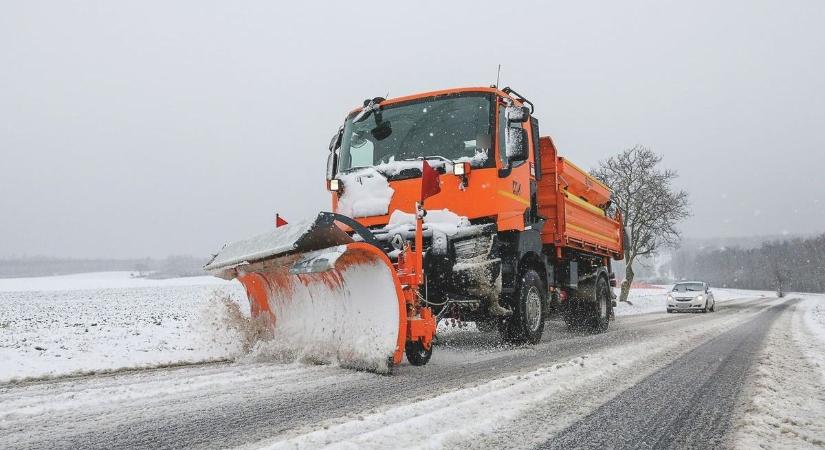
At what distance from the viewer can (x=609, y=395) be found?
358 cm

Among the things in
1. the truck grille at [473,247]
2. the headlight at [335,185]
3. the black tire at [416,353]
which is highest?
the headlight at [335,185]

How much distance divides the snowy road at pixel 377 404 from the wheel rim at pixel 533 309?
993 mm

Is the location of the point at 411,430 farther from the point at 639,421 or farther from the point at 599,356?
the point at 599,356

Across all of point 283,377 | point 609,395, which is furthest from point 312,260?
point 609,395

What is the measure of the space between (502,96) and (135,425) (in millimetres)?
4787

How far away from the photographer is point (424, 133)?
601 cm

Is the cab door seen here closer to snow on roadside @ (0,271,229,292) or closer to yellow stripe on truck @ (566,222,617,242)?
yellow stripe on truck @ (566,222,617,242)

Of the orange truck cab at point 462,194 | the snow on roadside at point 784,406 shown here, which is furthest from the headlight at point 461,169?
the snow on roadside at point 784,406

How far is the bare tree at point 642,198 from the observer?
26.2m

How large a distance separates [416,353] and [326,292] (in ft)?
3.29

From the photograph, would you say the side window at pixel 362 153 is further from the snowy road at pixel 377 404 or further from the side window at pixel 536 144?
the snowy road at pixel 377 404

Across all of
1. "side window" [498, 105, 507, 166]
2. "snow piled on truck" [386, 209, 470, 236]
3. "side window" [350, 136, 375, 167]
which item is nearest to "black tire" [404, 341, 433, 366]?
"snow piled on truck" [386, 209, 470, 236]

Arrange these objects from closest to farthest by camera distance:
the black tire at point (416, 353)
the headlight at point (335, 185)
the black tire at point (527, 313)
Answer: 1. the black tire at point (416, 353)
2. the black tire at point (527, 313)
3. the headlight at point (335, 185)

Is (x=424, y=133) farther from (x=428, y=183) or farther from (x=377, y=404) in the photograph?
(x=377, y=404)
